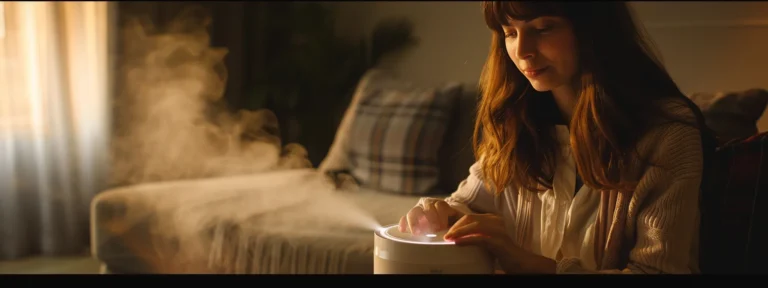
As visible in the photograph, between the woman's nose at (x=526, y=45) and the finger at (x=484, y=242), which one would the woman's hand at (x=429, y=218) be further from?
the woman's nose at (x=526, y=45)

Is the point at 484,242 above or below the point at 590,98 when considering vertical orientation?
below

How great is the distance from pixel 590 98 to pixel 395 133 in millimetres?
596

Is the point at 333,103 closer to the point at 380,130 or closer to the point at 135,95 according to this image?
the point at 135,95

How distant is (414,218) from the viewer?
1.73 ft

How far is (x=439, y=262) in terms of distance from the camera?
0.48 metres

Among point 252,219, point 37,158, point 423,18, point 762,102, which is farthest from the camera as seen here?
point 37,158

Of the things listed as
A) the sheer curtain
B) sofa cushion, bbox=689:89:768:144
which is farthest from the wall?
the sheer curtain

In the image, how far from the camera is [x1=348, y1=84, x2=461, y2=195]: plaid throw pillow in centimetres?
92

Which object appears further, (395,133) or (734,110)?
(395,133)

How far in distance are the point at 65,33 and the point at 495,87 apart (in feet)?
4.89

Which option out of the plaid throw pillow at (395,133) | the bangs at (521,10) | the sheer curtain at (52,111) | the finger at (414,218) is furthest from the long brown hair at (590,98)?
the sheer curtain at (52,111)

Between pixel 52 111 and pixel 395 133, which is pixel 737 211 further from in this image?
pixel 52 111

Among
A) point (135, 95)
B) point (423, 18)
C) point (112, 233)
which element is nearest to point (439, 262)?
point (112, 233)

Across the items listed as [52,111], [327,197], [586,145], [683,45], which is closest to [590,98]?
[586,145]
